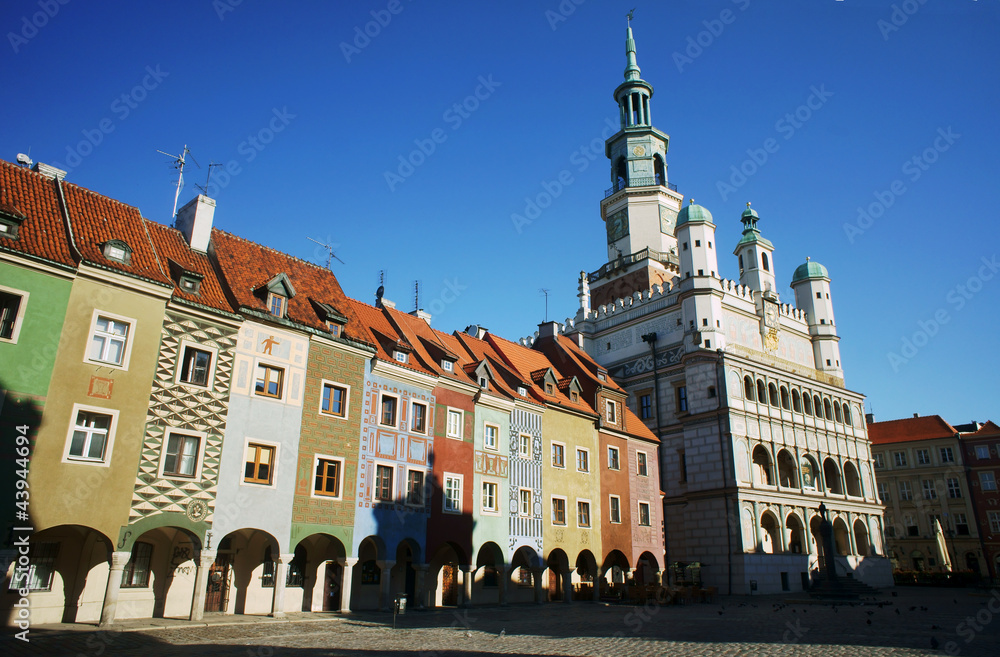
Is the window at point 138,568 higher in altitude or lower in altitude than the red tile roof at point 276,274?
lower

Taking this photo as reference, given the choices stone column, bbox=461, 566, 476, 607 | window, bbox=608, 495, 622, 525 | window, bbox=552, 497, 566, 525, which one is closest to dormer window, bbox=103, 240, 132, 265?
stone column, bbox=461, 566, 476, 607

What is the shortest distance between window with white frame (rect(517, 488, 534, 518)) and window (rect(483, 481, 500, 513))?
1.38 m

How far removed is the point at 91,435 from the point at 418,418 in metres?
12.2

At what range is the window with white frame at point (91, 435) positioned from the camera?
18.7 meters

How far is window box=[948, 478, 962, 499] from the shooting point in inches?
2655

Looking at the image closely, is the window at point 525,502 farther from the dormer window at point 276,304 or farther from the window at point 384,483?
the dormer window at point 276,304

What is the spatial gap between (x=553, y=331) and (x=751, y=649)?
95.9ft

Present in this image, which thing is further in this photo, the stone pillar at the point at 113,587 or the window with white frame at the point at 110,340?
the window with white frame at the point at 110,340

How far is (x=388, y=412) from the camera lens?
89.5 ft

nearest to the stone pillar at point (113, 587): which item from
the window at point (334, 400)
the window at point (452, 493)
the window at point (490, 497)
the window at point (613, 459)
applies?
the window at point (334, 400)

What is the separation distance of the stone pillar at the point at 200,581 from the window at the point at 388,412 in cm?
802

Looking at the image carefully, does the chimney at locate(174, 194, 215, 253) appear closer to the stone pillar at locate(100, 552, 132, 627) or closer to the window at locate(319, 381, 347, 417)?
the window at locate(319, 381, 347, 417)

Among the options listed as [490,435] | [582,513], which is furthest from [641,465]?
[490,435]

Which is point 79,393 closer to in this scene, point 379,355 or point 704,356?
point 379,355
